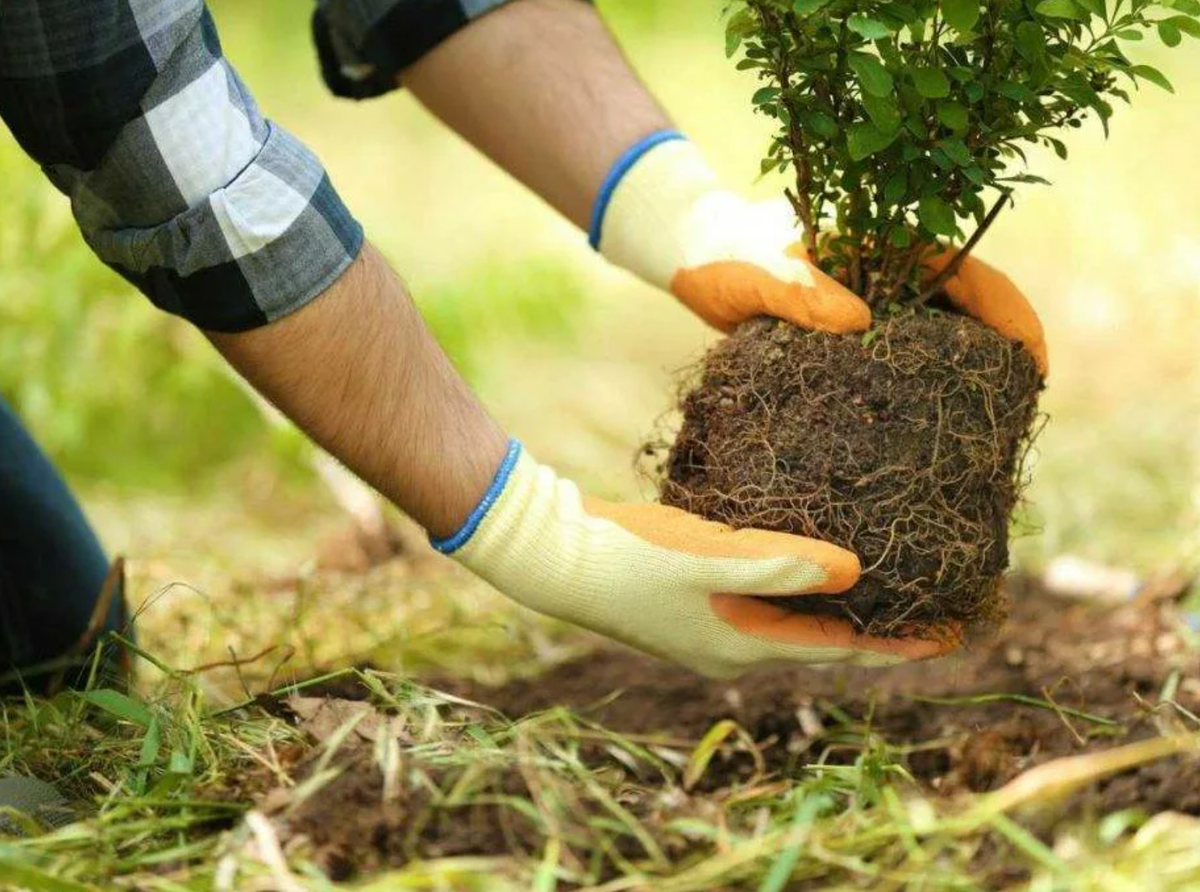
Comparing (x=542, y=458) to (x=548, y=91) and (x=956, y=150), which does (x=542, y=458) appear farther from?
(x=956, y=150)

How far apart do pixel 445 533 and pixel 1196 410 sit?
239cm

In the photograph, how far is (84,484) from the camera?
356cm

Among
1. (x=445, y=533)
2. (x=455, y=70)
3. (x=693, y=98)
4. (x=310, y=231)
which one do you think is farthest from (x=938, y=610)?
(x=693, y=98)

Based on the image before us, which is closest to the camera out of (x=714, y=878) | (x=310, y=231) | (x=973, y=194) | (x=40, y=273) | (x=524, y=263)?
(x=714, y=878)

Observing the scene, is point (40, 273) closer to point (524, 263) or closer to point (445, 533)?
point (524, 263)

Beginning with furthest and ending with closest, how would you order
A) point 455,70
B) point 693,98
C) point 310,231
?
point 693,98 < point 455,70 < point 310,231

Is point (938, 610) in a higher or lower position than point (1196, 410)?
higher

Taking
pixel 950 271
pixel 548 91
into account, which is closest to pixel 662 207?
pixel 548 91

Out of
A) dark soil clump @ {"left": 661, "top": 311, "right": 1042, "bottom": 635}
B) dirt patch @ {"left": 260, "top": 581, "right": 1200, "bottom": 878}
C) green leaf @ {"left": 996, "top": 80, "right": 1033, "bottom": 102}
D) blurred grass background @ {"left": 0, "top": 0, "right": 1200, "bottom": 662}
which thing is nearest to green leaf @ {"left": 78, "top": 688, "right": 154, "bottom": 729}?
dirt patch @ {"left": 260, "top": 581, "right": 1200, "bottom": 878}

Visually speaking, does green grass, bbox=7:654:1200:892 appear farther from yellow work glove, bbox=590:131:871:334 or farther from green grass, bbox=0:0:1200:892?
yellow work glove, bbox=590:131:871:334

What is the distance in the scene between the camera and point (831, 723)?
213 cm

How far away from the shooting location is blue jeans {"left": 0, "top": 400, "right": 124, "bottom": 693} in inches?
90.7

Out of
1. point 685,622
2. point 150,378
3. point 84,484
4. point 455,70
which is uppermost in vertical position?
point 455,70

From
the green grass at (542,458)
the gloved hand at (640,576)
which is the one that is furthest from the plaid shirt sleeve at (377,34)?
the gloved hand at (640,576)
